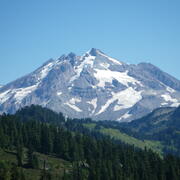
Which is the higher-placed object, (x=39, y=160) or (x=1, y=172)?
(x=39, y=160)

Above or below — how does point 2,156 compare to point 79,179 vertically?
above

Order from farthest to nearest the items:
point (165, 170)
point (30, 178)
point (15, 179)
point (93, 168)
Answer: point (165, 170)
point (93, 168)
point (30, 178)
point (15, 179)

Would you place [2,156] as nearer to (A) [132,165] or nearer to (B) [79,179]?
(B) [79,179]

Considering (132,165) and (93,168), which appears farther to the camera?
(132,165)

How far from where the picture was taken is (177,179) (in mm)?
187625

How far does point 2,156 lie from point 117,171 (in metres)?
43.9

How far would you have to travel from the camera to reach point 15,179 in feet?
477

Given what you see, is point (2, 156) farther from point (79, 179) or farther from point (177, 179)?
point (177, 179)

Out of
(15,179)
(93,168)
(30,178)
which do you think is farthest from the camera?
(93,168)

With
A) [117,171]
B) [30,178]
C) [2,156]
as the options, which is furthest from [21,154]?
[117,171]

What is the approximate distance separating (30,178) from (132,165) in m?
49.9

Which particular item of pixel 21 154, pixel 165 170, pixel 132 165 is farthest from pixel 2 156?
pixel 165 170

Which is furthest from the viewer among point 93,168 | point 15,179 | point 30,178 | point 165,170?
point 165,170

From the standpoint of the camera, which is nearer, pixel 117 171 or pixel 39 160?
pixel 117 171
